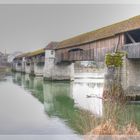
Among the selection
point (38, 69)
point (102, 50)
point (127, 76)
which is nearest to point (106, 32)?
point (102, 50)

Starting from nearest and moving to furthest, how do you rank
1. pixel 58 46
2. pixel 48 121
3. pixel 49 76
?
pixel 48 121 → pixel 58 46 → pixel 49 76

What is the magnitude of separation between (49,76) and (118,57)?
11.1m

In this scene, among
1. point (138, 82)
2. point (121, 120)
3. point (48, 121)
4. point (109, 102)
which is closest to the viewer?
point (109, 102)

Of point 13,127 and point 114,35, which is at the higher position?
point 114,35

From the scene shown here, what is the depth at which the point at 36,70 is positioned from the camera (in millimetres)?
24859

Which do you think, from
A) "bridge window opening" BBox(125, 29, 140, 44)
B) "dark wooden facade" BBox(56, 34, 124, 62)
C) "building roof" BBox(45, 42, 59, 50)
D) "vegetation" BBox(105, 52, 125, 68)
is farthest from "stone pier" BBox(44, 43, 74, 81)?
"vegetation" BBox(105, 52, 125, 68)

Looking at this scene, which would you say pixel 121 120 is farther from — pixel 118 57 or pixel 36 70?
pixel 36 70

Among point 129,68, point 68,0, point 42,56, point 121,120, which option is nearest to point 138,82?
point 129,68

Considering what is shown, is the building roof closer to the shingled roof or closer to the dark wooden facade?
the dark wooden facade

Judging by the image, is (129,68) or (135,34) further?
(135,34)

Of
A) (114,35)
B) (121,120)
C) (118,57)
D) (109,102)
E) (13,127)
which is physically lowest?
(13,127)

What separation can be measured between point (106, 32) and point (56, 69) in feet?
29.9

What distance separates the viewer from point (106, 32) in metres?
11.0

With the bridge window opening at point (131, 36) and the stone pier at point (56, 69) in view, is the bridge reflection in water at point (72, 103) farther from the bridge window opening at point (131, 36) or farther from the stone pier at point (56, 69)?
the stone pier at point (56, 69)
